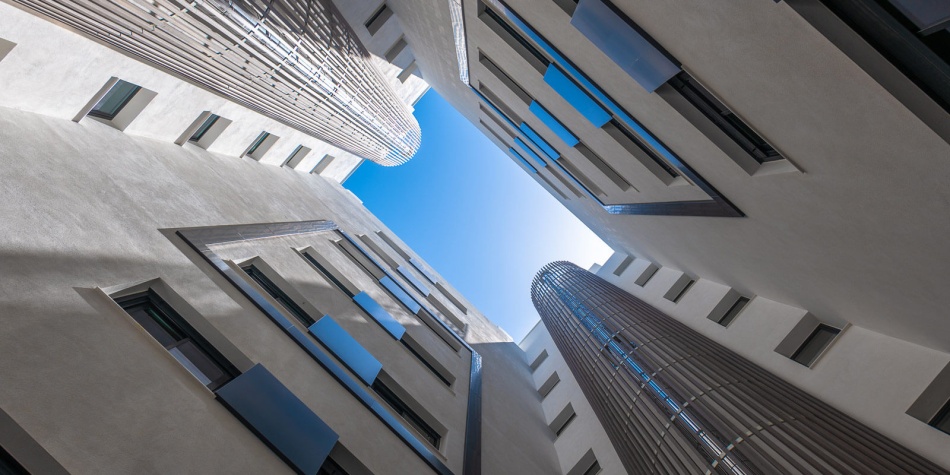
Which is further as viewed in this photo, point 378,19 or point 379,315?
point 378,19

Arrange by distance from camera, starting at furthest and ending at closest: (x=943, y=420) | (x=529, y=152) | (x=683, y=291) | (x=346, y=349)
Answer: (x=529, y=152) < (x=683, y=291) < (x=346, y=349) < (x=943, y=420)

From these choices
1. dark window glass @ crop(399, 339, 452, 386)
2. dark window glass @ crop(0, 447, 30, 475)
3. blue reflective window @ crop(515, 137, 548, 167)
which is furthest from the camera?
blue reflective window @ crop(515, 137, 548, 167)

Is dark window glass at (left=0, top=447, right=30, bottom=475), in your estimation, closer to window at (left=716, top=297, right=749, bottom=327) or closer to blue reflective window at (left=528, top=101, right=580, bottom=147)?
blue reflective window at (left=528, top=101, right=580, bottom=147)

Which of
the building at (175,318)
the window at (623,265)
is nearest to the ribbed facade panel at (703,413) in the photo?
the building at (175,318)

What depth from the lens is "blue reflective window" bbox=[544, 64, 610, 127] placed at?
247 inches

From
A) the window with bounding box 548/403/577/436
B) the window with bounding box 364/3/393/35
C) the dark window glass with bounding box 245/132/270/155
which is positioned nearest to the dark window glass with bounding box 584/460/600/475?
the window with bounding box 548/403/577/436

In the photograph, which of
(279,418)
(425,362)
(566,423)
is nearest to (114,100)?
(279,418)

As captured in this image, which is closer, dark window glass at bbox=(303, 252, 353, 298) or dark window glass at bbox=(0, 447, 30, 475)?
dark window glass at bbox=(0, 447, 30, 475)

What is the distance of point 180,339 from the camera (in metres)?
3.99

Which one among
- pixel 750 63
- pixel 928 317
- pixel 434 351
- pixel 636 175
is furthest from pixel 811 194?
pixel 434 351

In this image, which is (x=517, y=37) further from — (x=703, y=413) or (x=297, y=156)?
(x=297, y=156)

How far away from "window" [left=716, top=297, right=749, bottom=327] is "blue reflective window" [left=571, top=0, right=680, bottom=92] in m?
5.60

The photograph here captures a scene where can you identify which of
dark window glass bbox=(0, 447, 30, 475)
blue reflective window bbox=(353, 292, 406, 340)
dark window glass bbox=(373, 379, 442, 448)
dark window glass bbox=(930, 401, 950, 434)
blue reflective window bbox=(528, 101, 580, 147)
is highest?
blue reflective window bbox=(528, 101, 580, 147)

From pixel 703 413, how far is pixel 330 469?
4.24 m
